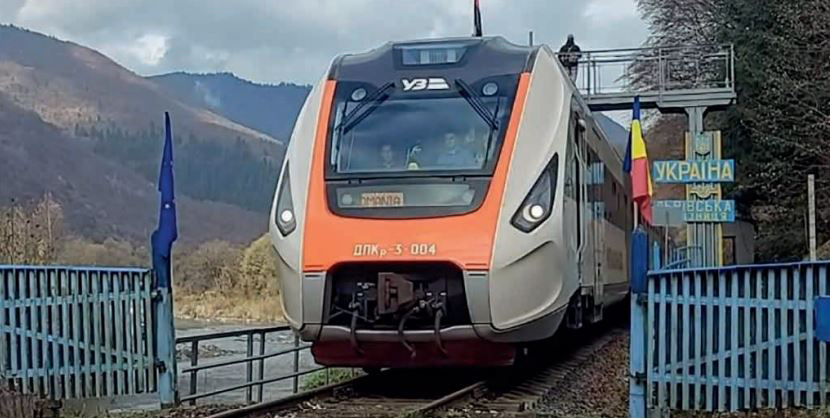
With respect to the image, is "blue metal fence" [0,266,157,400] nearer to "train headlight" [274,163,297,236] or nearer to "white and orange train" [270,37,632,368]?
"train headlight" [274,163,297,236]

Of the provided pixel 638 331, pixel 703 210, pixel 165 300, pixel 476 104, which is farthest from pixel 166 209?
pixel 703 210

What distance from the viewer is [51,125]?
486 feet

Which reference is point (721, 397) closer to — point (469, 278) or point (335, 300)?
point (469, 278)

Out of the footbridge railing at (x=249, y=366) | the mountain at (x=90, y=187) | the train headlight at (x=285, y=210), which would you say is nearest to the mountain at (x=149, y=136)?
the mountain at (x=90, y=187)

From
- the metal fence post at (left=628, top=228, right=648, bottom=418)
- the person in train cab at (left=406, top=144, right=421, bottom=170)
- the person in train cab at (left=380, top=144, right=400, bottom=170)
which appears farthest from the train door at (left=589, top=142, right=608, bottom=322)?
the metal fence post at (left=628, top=228, right=648, bottom=418)

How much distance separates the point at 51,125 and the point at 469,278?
146523 mm

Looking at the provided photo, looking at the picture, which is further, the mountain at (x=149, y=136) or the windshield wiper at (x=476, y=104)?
the mountain at (x=149, y=136)

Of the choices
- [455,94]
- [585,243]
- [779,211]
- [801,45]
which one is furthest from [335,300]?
[779,211]

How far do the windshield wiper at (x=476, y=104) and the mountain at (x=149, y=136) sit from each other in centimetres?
11708

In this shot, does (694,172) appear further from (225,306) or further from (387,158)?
(225,306)

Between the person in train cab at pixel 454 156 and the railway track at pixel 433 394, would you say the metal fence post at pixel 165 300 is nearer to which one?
the railway track at pixel 433 394

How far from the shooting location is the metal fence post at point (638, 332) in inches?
352

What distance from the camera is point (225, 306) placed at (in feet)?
158

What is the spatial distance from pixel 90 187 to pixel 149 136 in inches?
1428
